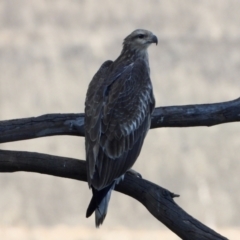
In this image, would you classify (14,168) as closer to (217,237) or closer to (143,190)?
(143,190)

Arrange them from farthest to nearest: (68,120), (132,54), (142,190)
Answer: (132,54)
(68,120)
(142,190)

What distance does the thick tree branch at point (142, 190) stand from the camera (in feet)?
9.39

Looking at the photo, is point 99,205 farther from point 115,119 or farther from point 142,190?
point 115,119

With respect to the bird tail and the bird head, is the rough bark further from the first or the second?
the bird head

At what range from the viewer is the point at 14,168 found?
11.0 feet

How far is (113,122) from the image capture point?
3492mm

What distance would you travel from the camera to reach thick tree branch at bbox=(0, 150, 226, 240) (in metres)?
2.86

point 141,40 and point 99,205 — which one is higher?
point 141,40

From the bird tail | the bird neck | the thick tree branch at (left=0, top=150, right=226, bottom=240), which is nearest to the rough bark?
the thick tree branch at (left=0, top=150, right=226, bottom=240)

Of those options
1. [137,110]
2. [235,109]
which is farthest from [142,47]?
[235,109]

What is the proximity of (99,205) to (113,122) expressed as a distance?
1.69ft

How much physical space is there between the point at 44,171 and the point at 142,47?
114 cm

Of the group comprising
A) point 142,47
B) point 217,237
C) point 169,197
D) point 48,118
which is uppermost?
point 142,47

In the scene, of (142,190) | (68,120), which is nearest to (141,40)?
(68,120)
